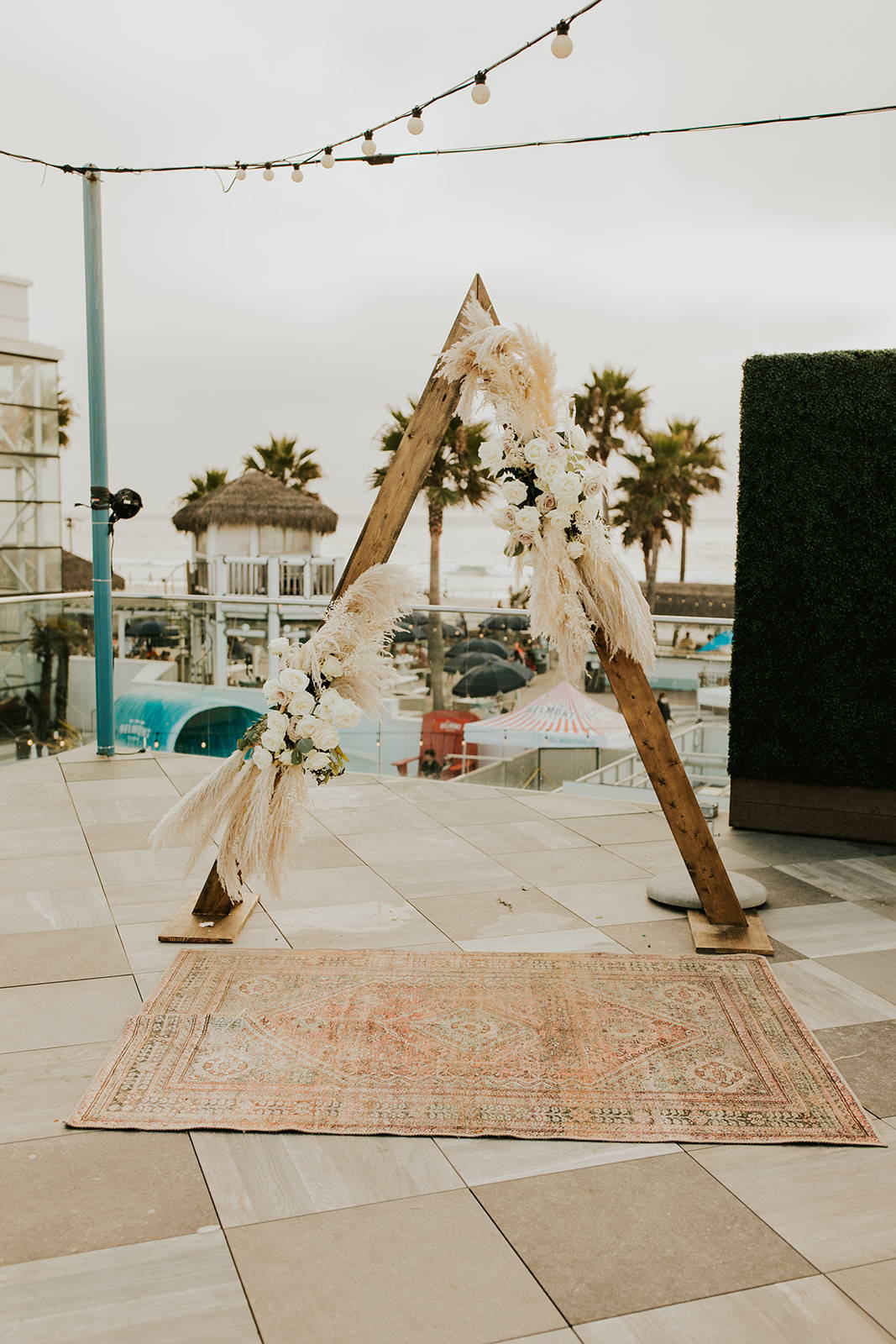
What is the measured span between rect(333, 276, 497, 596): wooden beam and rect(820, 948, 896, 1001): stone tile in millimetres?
1743

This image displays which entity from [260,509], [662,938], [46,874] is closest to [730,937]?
[662,938]

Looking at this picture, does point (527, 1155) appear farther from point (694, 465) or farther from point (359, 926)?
point (694, 465)

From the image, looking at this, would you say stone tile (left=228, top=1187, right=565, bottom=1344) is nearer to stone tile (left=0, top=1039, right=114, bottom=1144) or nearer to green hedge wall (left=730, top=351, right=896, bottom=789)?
stone tile (left=0, top=1039, right=114, bottom=1144)

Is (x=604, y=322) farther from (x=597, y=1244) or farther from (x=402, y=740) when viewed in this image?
(x=597, y=1244)

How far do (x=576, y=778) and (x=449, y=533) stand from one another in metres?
65.2

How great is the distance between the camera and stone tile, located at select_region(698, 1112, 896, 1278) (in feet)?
5.92

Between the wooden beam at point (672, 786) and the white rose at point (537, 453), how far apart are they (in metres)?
0.54

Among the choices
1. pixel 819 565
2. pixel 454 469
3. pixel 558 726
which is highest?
pixel 454 469

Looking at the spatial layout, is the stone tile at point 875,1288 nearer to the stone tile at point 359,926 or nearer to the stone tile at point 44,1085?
the stone tile at point 44,1085

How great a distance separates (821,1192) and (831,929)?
1.50 metres

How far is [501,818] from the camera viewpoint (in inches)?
183

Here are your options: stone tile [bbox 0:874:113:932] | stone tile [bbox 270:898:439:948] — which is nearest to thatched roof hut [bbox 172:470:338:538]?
stone tile [bbox 0:874:113:932]

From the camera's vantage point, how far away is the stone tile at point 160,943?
119 inches

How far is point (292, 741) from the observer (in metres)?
3.08
